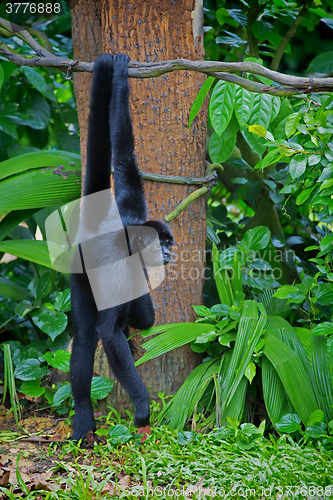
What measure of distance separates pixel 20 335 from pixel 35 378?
835 millimetres

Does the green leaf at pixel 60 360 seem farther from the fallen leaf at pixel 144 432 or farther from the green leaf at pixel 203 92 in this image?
the green leaf at pixel 203 92

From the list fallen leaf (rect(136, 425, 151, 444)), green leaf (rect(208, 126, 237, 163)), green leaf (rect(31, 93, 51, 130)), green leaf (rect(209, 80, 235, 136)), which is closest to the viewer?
green leaf (rect(209, 80, 235, 136))

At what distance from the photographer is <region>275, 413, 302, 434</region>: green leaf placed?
175cm

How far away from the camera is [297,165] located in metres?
1.59

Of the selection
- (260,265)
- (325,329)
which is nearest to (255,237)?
(260,265)

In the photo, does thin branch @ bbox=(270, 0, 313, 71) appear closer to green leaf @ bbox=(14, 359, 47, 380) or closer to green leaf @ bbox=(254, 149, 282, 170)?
green leaf @ bbox=(254, 149, 282, 170)

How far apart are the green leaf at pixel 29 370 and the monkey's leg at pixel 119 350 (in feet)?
2.08

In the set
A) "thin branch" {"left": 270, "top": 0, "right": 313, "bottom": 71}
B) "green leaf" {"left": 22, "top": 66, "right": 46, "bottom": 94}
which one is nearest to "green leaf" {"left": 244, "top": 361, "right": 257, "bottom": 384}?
"thin branch" {"left": 270, "top": 0, "right": 313, "bottom": 71}

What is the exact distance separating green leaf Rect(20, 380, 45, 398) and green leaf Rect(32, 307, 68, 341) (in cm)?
26

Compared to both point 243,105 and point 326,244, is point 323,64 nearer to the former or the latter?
point 243,105

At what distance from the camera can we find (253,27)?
257cm

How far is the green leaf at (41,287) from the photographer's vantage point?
235cm

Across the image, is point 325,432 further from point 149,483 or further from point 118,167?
point 118,167

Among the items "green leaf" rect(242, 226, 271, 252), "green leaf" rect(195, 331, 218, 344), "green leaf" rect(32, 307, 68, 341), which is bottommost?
"green leaf" rect(195, 331, 218, 344)
